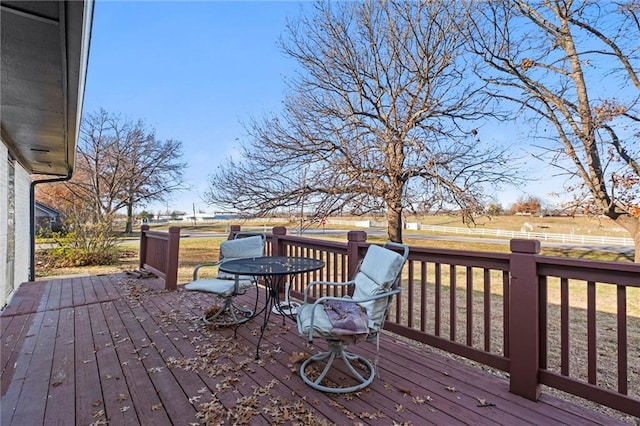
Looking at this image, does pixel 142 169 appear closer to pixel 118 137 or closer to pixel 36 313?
pixel 118 137

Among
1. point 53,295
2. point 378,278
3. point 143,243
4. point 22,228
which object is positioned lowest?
point 53,295

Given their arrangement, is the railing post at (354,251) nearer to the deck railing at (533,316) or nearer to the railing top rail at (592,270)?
the deck railing at (533,316)

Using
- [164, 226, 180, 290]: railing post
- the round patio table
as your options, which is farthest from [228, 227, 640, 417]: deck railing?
[164, 226, 180, 290]: railing post

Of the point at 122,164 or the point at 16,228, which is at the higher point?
the point at 122,164

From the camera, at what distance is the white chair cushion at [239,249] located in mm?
3996

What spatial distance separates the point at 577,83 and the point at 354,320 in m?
9.14

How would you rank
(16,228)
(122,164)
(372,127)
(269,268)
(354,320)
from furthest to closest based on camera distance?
1. (122,164)
2. (372,127)
3. (16,228)
4. (269,268)
5. (354,320)

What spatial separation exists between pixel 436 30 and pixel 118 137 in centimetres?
1508

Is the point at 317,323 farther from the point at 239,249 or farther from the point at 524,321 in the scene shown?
the point at 239,249

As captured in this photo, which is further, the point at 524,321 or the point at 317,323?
the point at 317,323

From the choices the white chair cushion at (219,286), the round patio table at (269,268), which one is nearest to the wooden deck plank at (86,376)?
the white chair cushion at (219,286)

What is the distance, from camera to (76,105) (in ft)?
10.2

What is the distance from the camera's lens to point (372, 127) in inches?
299

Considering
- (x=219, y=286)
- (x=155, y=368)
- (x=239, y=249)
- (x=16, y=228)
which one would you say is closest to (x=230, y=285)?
(x=219, y=286)
